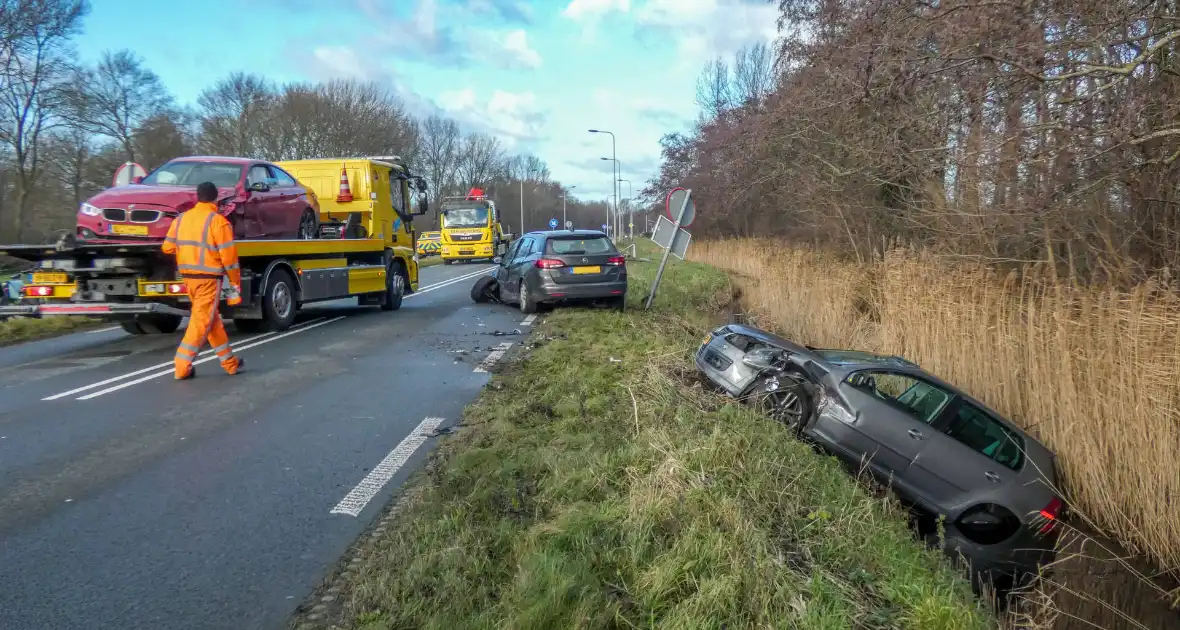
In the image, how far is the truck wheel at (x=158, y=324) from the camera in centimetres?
1115

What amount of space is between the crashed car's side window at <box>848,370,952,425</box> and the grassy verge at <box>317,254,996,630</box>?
880 millimetres

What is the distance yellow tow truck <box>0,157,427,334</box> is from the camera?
9445 millimetres

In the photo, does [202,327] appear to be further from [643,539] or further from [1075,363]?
[1075,363]

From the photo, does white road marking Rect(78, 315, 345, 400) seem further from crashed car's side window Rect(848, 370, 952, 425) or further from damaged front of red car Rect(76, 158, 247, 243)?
crashed car's side window Rect(848, 370, 952, 425)

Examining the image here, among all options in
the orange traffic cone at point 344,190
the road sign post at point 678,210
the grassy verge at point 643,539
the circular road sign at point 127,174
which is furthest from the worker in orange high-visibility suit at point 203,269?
the road sign post at point 678,210

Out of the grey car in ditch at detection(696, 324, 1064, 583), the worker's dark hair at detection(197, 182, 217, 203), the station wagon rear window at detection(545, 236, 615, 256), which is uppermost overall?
the worker's dark hair at detection(197, 182, 217, 203)

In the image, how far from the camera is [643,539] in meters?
3.60

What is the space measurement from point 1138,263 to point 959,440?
320 cm

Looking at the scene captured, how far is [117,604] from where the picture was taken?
330cm

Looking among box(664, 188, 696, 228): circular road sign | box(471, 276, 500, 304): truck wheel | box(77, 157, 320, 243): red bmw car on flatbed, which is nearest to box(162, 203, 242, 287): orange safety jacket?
box(77, 157, 320, 243): red bmw car on flatbed

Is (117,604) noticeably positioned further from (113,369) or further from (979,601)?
(113,369)

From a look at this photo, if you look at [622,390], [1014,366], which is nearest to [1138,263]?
[1014,366]

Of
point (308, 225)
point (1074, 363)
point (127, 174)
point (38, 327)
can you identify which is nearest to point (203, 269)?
point (127, 174)

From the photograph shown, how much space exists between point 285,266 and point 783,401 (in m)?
8.06
